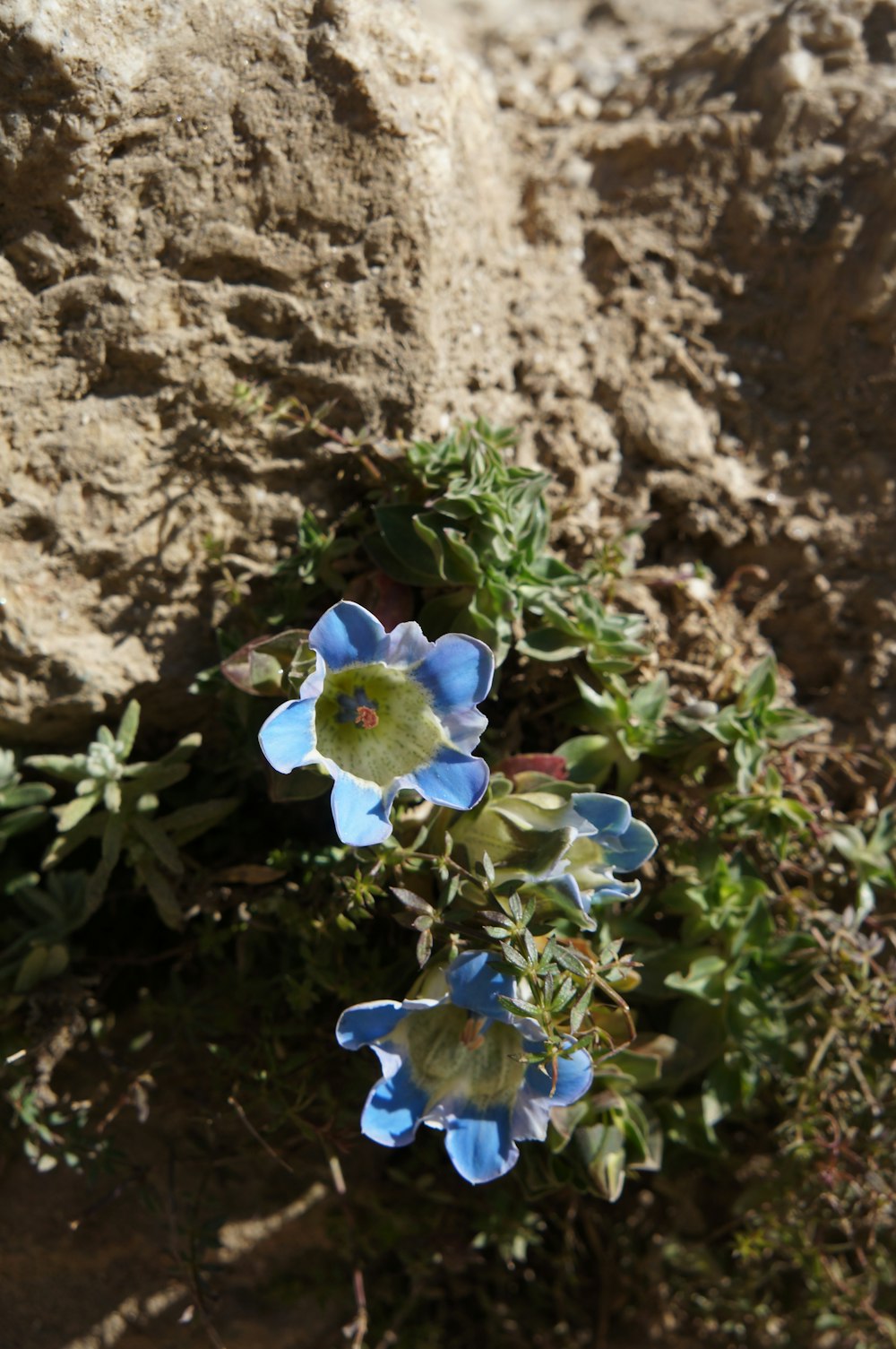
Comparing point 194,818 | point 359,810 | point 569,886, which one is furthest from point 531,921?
point 194,818

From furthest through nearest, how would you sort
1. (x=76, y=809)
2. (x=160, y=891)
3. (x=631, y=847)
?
1. (x=160, y=891)
2. (x=76, y=809)
3. (x=631, y=847)

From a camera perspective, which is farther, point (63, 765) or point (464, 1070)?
point (63, 765)

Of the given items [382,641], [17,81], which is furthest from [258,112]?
[382,641]

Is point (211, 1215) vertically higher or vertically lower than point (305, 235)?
lower

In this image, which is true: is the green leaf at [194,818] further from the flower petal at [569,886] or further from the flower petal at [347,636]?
the flower petal at [569,886]

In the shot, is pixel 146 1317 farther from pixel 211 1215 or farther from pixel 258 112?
pixel 258 112

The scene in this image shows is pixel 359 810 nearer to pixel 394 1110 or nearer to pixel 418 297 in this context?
pixel 394 1110

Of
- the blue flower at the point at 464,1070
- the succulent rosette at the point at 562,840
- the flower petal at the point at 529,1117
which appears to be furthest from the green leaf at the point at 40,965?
the flower petal at the point at 529,1117

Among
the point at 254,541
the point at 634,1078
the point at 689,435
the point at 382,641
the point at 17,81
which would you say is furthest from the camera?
the point at 689,435
